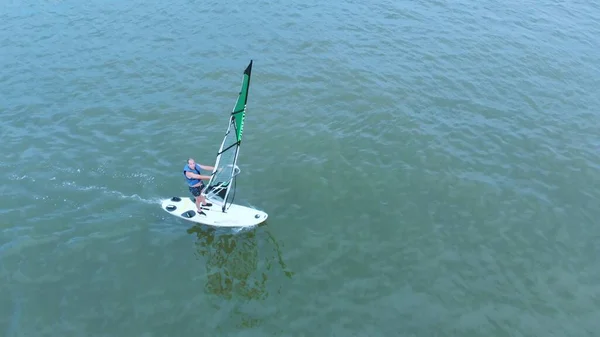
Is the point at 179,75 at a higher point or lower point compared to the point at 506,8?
lower

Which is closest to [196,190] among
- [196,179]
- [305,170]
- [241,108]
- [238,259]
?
[196,179]

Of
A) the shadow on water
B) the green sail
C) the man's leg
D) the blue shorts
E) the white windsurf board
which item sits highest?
the green sail

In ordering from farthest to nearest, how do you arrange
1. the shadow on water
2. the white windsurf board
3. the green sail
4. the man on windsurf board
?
the white windsurf board, the man on windsurf board, the shadow on water, the green sail

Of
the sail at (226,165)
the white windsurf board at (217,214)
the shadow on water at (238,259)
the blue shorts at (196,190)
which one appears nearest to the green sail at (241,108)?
the sail at (226,165)

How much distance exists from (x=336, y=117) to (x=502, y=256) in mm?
11915

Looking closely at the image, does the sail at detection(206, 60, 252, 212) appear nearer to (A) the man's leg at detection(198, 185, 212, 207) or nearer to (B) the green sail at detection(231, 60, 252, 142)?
(B) the green sail at detection(231, 60, 252, 142)

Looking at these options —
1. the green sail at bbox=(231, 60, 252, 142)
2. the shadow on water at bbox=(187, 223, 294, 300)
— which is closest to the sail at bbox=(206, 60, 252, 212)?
the green sail at bbox=(231, 60, 252, 142)

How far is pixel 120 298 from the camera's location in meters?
17.5

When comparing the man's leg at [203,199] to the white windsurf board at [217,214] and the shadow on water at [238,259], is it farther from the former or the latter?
the shadow on water at [238,259]

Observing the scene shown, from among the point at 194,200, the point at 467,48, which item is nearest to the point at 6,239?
the point at 194,200

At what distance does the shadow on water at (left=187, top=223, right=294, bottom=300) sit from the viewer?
18.2 metres

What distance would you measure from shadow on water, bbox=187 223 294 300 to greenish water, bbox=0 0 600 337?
9cm

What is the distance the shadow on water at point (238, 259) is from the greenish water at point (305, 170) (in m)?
0.09

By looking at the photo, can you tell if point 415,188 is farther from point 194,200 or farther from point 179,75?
point 179,75
